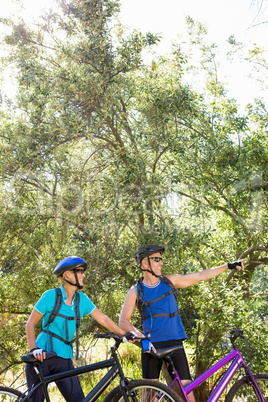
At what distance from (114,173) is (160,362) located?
3054 millimetres

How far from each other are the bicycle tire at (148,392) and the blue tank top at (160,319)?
49cm

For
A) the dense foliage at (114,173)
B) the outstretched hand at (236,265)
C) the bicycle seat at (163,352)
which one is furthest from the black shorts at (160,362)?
the dense foliage at (114,173)

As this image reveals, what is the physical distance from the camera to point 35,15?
6320 mm

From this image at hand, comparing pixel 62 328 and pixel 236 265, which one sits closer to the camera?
pixel 62 328

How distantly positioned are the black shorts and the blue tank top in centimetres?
5

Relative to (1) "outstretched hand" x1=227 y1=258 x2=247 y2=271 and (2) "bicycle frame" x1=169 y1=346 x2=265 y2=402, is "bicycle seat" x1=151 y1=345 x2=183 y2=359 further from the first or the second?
(1) "outstretched hand" x1=227 y1=258 x2=247 y2=271

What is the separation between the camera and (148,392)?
9.43ft

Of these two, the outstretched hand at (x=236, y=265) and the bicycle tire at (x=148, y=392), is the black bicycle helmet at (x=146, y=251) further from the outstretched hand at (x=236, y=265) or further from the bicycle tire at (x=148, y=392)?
the bicycle tire at (x=148, y=392)

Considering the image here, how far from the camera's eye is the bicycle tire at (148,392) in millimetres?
2775

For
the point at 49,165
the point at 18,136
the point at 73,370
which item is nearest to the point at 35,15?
the point at 18,136

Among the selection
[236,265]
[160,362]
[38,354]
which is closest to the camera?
[38,354]

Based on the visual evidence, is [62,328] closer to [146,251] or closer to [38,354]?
[38,354]

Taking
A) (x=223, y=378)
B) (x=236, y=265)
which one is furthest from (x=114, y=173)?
(x=223, y=378)

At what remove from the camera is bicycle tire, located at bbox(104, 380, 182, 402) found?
2775mm
